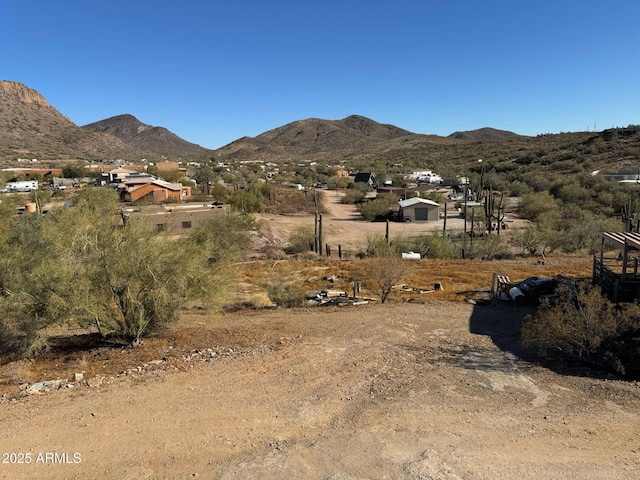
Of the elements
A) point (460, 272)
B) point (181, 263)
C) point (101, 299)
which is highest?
point (181, 263)

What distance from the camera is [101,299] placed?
11039 millimetres

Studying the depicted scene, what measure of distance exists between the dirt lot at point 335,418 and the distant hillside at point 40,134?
322 ft

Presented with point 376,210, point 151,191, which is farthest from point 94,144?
point 376,210

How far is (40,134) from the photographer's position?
111 meters

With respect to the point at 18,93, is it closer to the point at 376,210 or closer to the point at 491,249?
the point at 376,210

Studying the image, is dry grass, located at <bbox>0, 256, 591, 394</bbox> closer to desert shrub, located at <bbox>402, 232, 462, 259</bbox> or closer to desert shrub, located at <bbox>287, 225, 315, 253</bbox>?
desert shrub, located at <bbox>402, 232, 462, 259</bbox>

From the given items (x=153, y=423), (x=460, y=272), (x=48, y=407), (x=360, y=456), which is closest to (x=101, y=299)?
(x=48, y=407)

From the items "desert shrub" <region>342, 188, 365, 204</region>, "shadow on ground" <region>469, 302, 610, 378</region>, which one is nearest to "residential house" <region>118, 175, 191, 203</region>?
"desert shrub" <region>342, 188, 365, 204</region>

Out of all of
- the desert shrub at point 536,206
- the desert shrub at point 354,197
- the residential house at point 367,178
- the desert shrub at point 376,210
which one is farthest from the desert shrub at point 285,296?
the residential house at point 367,178

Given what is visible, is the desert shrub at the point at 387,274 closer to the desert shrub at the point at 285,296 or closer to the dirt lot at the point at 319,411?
the desert shrub at the point at 285,296

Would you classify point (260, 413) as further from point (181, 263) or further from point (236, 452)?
point (181, 263)

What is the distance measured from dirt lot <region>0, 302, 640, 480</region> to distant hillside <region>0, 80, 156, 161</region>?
9808 cm

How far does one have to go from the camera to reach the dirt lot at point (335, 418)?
20.9 ft

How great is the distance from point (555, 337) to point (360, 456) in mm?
6104
